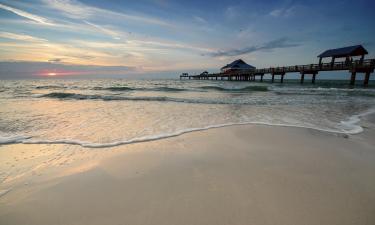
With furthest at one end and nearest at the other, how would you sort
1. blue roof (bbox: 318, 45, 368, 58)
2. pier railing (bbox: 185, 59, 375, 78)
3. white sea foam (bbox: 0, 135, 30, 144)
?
blue roof (bbox: 318, 45, 368, 58)
pier railing (bbox: 185, 59, 375, 78)
white sea foam (bbox: 0, 135, 30, 144)

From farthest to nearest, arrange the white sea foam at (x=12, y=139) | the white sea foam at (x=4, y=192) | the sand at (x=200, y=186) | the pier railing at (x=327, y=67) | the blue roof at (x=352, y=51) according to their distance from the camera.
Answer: the blue roof at (x=352, y=51) < the pier railing at (x=327, y=67) < the white sea foam at (x=12, y=139) < the white sea foam at (x=4, y=192) < the sand at (x=200, y=186)

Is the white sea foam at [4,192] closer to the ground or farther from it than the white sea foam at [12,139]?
closer to the ground

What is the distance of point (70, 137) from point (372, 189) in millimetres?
5818

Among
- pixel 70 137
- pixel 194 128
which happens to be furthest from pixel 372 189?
pixel 70 137

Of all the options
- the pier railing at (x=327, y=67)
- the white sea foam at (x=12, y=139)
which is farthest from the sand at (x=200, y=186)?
the pier railing at (x=327, y=67)

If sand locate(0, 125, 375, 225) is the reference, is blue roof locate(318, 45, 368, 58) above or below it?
above

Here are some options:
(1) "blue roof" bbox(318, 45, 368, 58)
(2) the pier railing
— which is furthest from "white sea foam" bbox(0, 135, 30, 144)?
(1) "blue roof" bbox(318, 45, 368, 58)

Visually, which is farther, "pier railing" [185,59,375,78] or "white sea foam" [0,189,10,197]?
"pier railing" [185,59,375,78]

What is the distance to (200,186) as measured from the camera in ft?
7.98

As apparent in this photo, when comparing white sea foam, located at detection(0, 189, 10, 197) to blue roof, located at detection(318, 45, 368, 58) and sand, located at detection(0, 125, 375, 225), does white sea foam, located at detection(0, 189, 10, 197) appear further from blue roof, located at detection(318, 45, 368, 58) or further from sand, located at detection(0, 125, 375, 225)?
blue roof, located at detection(318, 45, 368, 58)

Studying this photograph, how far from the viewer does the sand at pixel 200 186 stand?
1914 millimetres

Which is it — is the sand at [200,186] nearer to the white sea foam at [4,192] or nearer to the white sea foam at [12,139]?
the white sea foam at [4,192]

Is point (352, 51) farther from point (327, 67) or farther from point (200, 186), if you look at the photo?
point (200, 186)

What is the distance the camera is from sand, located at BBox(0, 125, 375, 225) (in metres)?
1.91
